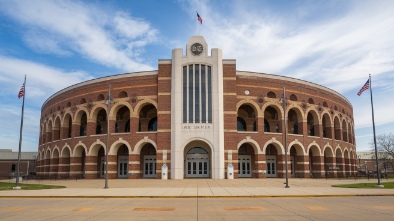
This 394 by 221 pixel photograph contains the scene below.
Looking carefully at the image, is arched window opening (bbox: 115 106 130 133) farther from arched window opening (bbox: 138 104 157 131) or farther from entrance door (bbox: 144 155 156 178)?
entrance door (bbox: 144 155 156 178)

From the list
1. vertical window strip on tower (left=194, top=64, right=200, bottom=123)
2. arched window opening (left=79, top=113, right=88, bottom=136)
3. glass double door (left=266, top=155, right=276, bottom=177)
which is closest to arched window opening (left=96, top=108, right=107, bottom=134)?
arched window opening (left=79, top=113, right=88, bottom=136)

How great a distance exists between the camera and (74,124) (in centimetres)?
4909

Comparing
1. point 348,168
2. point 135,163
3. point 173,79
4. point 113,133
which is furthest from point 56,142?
point 348,168

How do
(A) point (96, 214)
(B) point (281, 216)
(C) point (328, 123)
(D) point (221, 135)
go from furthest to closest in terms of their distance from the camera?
(C) point (328, 123) → (D) point (221, 135) → (A) point (96, 214) → (B) point (281, 216)

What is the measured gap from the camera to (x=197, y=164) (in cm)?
4547

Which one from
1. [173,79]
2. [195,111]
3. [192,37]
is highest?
[192,37]

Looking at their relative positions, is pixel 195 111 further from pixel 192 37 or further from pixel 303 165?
pixel 303 165

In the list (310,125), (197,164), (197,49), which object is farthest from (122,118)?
(310,125)

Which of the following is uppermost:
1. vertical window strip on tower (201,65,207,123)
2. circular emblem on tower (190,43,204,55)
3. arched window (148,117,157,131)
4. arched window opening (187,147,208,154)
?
circular emblem on tower (190,43,204,55)

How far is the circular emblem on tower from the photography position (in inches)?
1757

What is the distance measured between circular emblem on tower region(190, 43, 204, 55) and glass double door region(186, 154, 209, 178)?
13.6 meters

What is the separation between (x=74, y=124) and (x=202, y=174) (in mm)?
19740

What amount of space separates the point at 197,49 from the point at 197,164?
1512 centimetres

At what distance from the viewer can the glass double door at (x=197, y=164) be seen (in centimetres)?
4525
